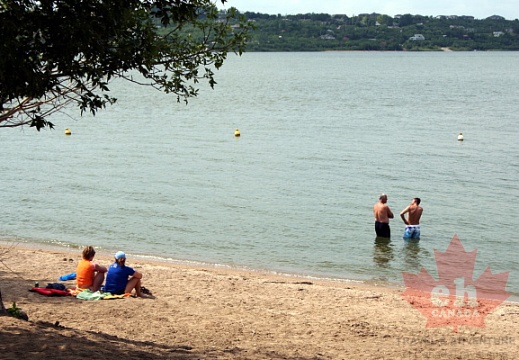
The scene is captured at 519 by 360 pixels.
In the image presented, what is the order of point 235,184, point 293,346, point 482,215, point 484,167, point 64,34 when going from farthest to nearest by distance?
point 484,167 → point 235,184 → point 482,215 → point 293,346 → point 64,34

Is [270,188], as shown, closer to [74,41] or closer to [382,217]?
[382,217]

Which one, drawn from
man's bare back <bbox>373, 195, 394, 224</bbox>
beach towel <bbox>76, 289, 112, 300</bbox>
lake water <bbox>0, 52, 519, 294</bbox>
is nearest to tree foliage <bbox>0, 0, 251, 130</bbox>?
beach towel <bbox>76, 289, 112, 300</bbox>

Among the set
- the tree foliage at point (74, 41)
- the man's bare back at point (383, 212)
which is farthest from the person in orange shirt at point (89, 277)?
the man's bare back at point (383, 212)

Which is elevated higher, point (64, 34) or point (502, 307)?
point (64, 34)

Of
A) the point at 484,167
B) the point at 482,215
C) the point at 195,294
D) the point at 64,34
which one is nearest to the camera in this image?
the point at 64,34

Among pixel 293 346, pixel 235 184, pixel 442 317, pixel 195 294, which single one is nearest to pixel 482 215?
pixel 235 184

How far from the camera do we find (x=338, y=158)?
3212 cm

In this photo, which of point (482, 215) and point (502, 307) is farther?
point (482, 215)

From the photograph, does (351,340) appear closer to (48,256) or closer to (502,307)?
(502,307)

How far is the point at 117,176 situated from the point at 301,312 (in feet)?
55.7

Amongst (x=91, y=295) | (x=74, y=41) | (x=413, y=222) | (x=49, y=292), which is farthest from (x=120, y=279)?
(x=413, y=222)

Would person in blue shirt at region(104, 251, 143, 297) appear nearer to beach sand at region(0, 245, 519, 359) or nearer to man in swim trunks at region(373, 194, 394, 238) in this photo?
beach sand at region(0, 245, 519, 359)

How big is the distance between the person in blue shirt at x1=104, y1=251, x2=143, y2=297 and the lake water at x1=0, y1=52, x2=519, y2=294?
5276mm

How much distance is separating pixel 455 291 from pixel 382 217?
4108 millimetres
